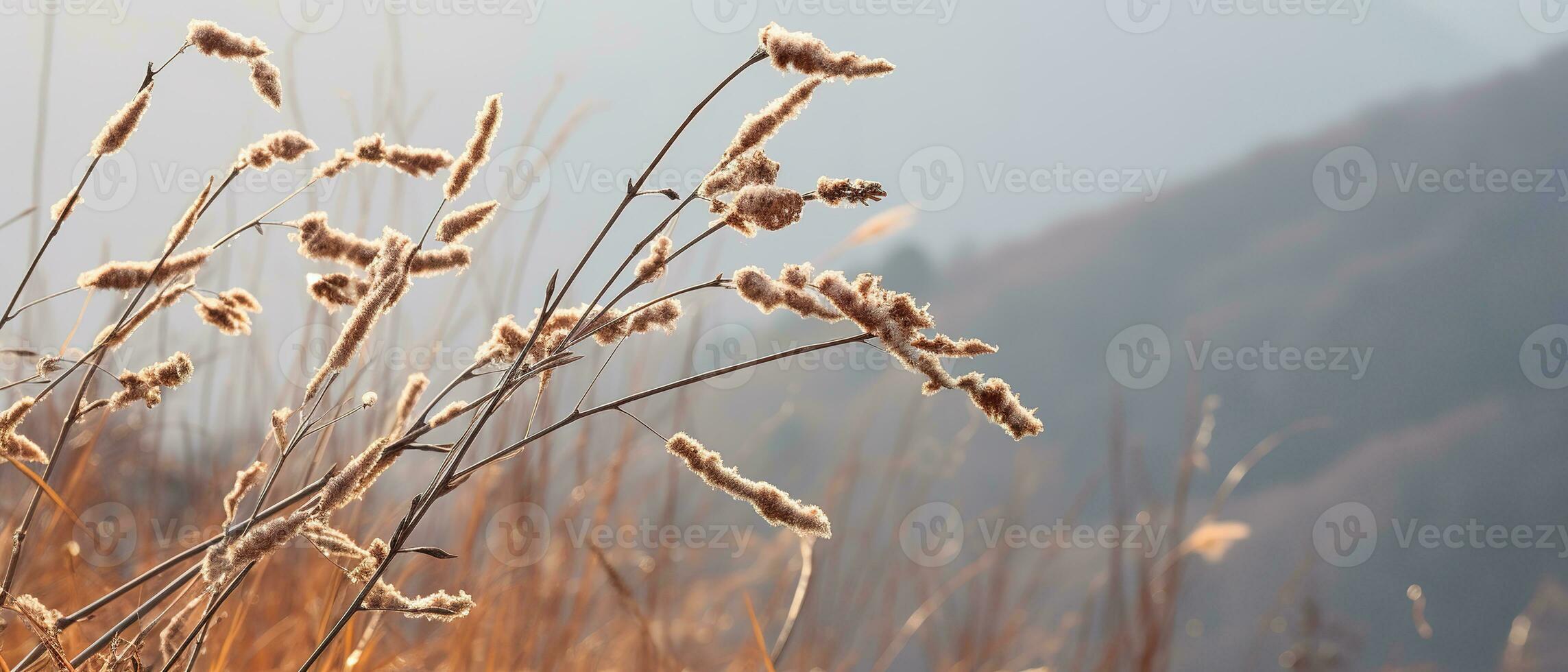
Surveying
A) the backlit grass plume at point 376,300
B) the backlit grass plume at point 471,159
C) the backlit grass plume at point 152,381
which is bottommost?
the backlit grass plume at point 152,381

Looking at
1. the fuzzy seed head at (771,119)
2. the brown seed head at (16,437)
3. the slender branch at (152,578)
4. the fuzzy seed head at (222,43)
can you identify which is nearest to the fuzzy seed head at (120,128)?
the fuzzy seed head at (222,43)

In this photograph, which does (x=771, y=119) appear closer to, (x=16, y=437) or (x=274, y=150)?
(x=274, y=150)

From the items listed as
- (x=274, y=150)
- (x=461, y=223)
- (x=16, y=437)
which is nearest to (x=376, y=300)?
(x=461, y=223)

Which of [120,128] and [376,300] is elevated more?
[120,128]

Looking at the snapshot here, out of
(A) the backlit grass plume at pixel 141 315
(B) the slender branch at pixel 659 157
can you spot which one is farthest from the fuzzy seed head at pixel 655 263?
(A) the backlit grass plume at pixel 141 315

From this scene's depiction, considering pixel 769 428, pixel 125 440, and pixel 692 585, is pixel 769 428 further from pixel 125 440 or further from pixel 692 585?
pixel 125 440

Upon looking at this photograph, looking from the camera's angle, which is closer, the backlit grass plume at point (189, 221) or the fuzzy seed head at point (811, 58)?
the fuzzy seed head at point (811, 58)

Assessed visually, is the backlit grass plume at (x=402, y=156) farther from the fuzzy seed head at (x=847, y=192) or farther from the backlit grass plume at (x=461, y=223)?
the fuzzy seed head at (x=847, y=192)

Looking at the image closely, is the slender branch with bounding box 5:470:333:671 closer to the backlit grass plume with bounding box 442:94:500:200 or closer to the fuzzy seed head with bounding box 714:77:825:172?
the backlit grass plume with bounding box 442:94:500:200

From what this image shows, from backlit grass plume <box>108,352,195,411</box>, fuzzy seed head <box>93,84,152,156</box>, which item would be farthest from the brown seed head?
fuzzy seed head <box>93,84,152,156</box>

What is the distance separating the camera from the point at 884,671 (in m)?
1.75

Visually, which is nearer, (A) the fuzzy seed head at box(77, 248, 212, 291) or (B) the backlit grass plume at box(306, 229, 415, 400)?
(B) the backlit grass plume at box(306, 229, 415, 400)

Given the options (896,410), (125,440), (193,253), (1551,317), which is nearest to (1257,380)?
(1551,317)

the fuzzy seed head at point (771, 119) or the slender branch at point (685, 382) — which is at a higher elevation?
the fuzzy seed head at point (771, 119)
